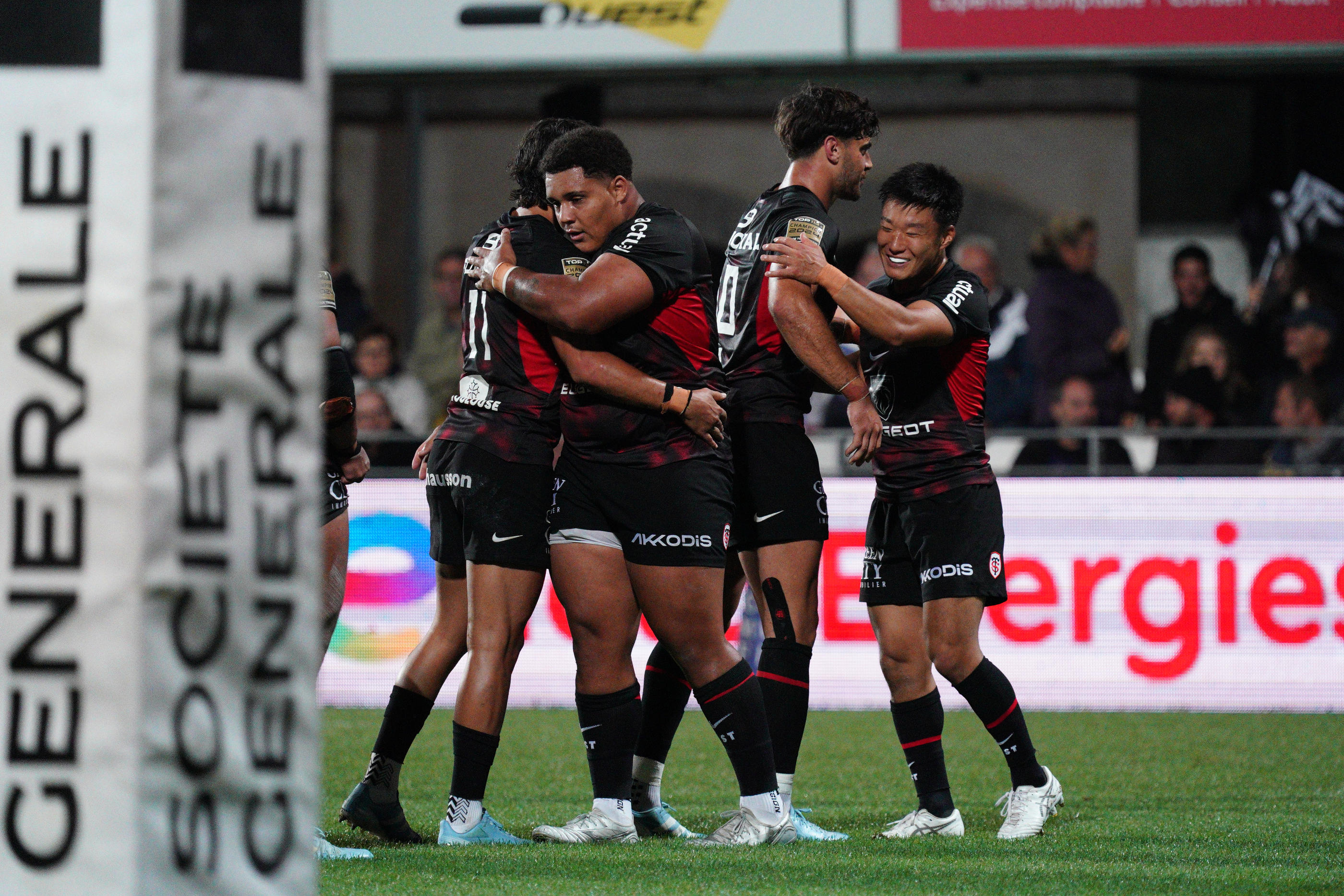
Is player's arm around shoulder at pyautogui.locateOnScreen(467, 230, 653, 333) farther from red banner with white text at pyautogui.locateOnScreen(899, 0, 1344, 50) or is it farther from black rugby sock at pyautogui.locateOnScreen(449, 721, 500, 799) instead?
red banner with white text at pyautogui.locateOnScreen(899, 0, 1344, 50)

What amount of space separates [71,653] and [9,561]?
0.15 meters

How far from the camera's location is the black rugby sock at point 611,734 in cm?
500

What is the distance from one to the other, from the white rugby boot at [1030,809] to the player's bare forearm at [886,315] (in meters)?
1.44

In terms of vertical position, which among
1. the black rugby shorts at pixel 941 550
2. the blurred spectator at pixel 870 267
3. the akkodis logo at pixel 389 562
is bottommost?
the akkodis logo at pixel 389 562

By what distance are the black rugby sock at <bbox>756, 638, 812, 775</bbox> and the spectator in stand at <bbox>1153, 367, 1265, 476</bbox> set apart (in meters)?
4.75

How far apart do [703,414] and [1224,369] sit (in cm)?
685

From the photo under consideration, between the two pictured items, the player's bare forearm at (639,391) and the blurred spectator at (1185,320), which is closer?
the player's bare forearm at (639,391)

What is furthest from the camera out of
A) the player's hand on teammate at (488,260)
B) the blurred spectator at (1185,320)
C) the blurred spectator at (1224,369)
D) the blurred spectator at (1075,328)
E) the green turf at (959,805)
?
the blurred spectator at (1185,320)

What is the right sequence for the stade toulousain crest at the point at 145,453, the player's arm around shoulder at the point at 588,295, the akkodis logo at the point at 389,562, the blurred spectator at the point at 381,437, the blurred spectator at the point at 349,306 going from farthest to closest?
the blurred spectator at the point at 349,306 < the blurred spectator at the point at 381,437 < the akkodis logo at the point at 389,562 < the player's arm around shoulder at the point at 588,295 < the stade toulousain crest at the point at 145,453

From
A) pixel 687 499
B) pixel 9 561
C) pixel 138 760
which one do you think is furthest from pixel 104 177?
pixel 687 499

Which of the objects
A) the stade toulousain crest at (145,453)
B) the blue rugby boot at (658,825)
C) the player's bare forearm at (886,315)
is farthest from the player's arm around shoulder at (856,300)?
the stade toulousain crest at (145,453)

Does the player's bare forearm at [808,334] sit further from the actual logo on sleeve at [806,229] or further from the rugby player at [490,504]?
the rugby player at [490,504]

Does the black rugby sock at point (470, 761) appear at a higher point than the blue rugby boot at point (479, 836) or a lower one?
higher

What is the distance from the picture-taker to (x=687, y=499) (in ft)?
16.1
